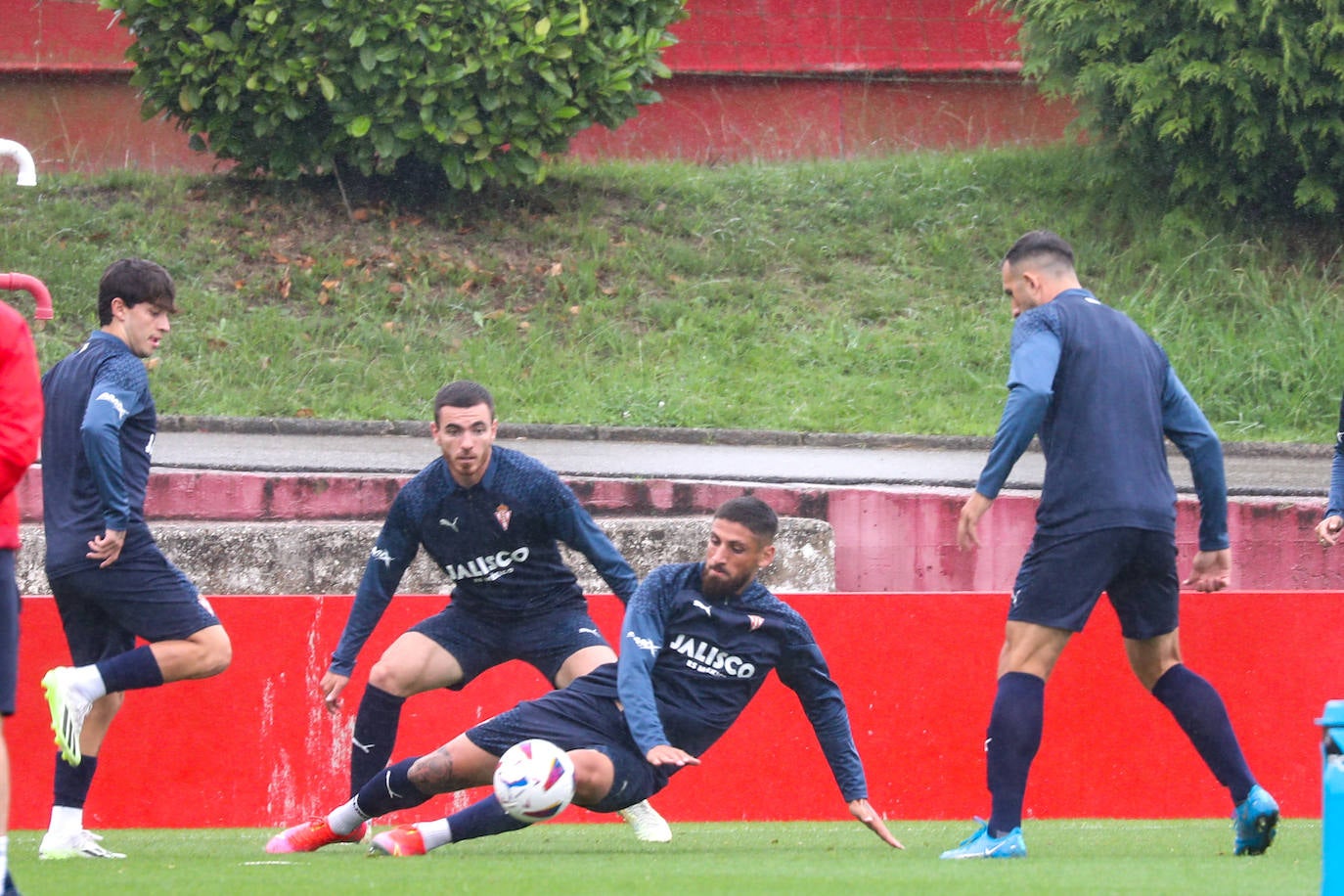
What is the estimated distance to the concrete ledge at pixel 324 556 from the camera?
9.54 meters

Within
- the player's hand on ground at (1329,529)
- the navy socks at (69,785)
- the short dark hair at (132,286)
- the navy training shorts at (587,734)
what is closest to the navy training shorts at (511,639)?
the navy training shorts at (587,734)

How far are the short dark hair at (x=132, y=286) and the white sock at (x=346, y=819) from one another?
194cm

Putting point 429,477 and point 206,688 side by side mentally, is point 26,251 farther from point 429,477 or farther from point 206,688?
point 429,477

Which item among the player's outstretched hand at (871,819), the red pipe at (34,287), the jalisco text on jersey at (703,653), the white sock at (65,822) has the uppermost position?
the red pipe at (34,287)

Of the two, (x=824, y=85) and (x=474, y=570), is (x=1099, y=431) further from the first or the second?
(x=824, y=85)

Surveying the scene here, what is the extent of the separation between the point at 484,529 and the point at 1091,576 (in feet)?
7.15

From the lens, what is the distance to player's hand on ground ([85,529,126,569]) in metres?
5.76

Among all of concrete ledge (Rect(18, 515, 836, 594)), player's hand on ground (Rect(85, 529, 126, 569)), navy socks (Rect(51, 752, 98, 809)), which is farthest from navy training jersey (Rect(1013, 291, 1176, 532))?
concrete ledge (Rect(18, 515, 836, 594))

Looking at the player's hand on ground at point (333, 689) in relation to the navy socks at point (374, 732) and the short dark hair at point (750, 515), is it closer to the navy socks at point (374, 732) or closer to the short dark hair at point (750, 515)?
the navy socks at point (374, 732)

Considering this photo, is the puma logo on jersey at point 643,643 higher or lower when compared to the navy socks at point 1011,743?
higher

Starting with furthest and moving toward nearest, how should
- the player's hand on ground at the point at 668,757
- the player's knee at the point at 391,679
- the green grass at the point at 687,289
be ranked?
the green grass at the point at 687,289, the player's knee at the point at 391,679, the player's hand on ground at the point at 668,757

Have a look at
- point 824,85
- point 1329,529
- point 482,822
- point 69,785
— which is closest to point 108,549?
point 69,785

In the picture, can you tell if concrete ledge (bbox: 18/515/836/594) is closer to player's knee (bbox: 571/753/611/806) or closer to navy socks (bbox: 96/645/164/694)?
navy socks (bbox: 96/645/164/694)

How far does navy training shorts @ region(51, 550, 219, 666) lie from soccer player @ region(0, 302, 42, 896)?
1788 mm
